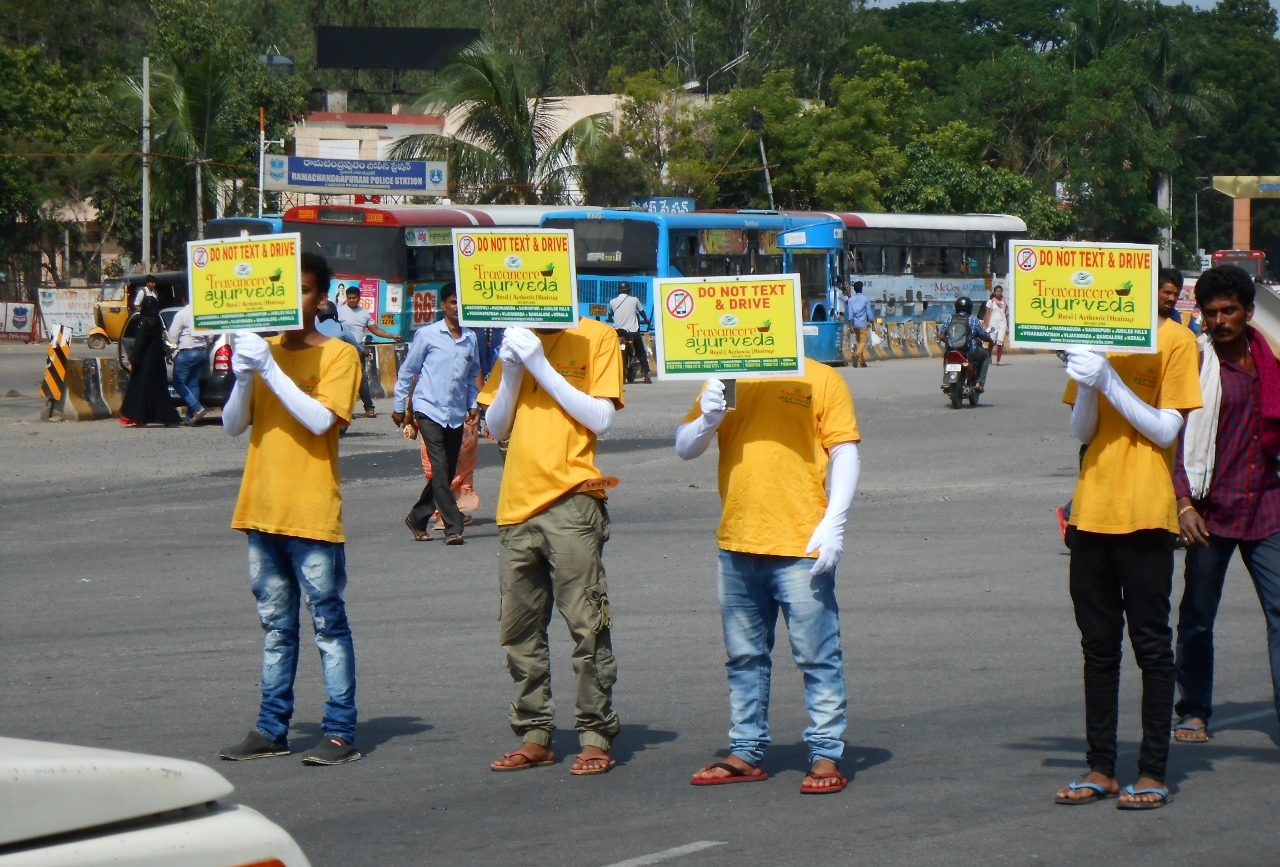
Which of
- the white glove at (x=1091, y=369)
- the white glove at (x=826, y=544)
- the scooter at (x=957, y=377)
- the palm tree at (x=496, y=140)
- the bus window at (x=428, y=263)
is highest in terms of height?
the palm tree at (x=496, y=140)

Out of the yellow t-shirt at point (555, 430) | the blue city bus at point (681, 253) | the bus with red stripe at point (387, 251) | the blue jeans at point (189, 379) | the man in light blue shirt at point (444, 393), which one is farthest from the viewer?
the blue city bus at point (681, 253)

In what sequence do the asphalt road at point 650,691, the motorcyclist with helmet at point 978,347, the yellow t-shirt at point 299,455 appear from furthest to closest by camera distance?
the motorcyclist with helmet at point 978,347 < the yellow t-shirt at point 299,455 < the asphalt road at point 650,691

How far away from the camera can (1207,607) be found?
701 centimetres

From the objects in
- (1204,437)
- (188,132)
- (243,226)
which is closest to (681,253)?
(243,226)

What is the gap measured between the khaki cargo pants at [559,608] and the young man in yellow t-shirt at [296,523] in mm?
660

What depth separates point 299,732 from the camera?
7426 millimetres

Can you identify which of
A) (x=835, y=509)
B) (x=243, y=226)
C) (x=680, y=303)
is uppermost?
(x=243, y=226)

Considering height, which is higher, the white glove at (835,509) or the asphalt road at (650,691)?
the white glove at (835,509)

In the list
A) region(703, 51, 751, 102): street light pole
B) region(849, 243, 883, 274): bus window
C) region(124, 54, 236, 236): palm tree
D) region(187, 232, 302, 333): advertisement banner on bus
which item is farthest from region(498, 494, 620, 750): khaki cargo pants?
region(703, 51, 751, 102): street light pole

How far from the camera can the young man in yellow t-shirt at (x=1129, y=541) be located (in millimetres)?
6031

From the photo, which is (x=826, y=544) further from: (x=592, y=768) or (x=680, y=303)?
(x=592, y=768)

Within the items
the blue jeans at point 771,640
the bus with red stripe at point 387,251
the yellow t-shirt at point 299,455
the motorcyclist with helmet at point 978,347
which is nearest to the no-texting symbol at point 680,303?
the blue jeans at point 771,640

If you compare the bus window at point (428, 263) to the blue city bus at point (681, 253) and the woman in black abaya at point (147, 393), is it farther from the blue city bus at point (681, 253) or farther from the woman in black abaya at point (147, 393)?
the woman in black abaya at point (147, 393)

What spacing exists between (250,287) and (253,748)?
5.83 ft
